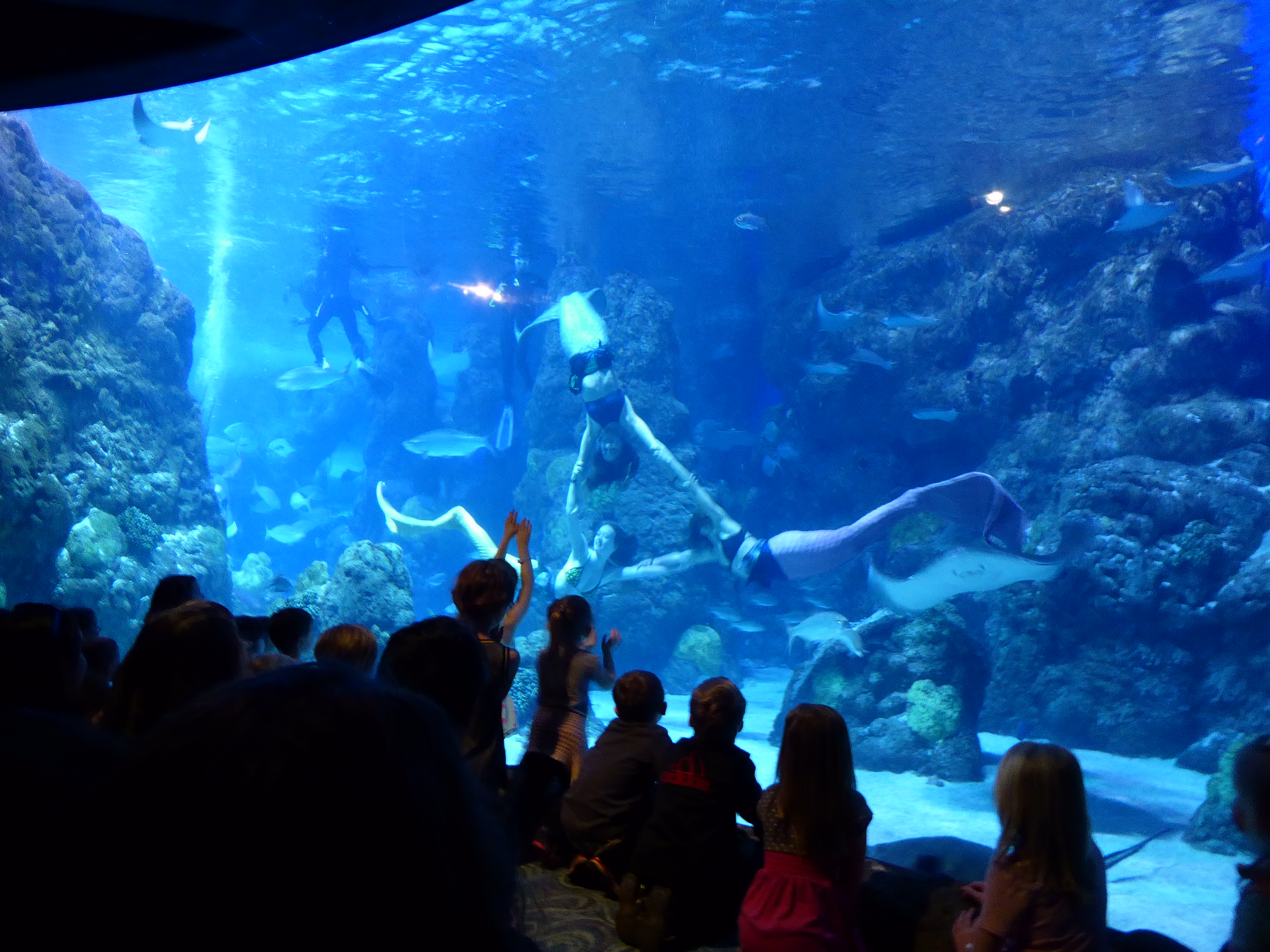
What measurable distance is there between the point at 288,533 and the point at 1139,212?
24617 mm

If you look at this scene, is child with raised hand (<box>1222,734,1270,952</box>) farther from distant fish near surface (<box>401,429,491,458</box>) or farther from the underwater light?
the underwater light

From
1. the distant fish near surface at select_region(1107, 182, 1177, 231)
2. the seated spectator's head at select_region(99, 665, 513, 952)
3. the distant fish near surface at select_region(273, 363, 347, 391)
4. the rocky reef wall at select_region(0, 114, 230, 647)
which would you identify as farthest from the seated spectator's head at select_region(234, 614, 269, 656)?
the distant fish near surface at select_region(273, 363, 347, 391)

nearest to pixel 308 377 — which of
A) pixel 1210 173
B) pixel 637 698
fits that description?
pixel 637 698

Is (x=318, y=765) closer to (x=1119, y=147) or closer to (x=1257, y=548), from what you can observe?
(x=1257, y=548)

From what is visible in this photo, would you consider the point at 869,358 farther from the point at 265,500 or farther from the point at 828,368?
the point at 265,500

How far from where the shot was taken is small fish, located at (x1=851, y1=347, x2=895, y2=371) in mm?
12547

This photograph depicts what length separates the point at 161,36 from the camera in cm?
270

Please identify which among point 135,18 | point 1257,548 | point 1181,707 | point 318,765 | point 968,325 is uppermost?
point 968,325

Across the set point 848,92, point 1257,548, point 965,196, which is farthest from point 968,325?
point 1257,548

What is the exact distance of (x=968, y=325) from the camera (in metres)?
13.3

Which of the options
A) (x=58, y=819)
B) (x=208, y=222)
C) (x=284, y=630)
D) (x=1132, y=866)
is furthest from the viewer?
(x=208, y=222)

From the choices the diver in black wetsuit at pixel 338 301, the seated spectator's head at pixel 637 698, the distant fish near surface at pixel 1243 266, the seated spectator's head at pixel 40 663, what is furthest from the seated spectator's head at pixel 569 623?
the diver in black wetsuit at pixel 338 301

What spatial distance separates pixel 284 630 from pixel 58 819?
3128 mm

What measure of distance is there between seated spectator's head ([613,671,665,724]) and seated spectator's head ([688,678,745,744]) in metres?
0.31
